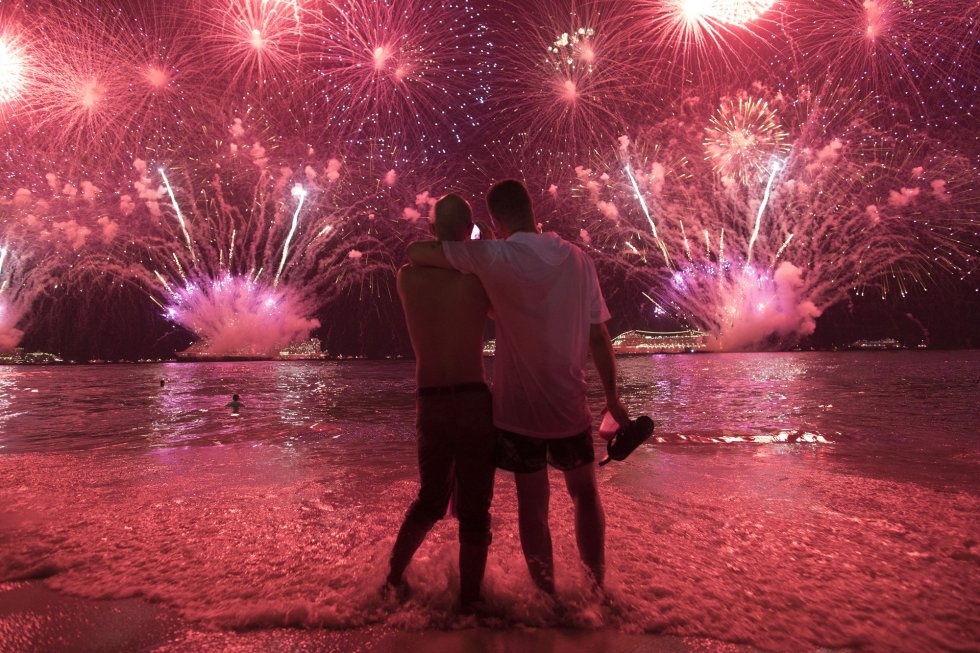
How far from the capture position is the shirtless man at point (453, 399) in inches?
104

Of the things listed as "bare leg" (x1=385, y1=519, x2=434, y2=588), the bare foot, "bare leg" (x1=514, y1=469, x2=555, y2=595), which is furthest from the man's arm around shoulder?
the bare foot

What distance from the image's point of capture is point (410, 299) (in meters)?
2.76

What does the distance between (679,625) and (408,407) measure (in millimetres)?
14518

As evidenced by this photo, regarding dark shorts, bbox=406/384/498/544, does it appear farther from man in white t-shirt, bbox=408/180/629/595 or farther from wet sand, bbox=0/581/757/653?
wet sand, bbox=0/581/757/653

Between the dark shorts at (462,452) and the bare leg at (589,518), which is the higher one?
the dark shorts at (462,452)

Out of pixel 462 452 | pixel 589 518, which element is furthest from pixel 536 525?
pixel 462 452

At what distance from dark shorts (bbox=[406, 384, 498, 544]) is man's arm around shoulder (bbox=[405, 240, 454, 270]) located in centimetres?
59

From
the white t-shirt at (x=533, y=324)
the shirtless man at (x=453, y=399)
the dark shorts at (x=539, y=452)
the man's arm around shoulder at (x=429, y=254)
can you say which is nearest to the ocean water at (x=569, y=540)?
the shirtless man at (x=453, y=399)

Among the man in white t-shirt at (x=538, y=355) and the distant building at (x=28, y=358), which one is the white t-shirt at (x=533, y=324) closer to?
the man in white t-shirt at (x=538, y=355)

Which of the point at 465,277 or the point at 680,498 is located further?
the point at 680,498

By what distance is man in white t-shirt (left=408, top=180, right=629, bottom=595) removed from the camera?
261 cm

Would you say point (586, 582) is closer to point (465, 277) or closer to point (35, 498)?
point (465, 277)

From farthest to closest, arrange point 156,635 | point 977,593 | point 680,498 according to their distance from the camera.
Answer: point 680,498 → point 977,593 → point 156,635

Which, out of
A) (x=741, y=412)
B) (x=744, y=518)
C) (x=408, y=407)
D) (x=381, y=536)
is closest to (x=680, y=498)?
(x=744, y=518)
